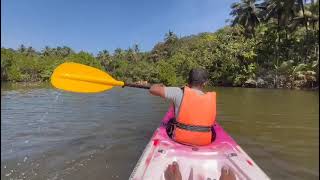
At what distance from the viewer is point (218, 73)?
40.1m

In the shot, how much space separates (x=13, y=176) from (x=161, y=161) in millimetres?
2293

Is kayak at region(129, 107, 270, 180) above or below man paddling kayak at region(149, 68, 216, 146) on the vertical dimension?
below

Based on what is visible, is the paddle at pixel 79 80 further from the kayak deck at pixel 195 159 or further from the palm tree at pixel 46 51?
the palm tree at pixel 46 51

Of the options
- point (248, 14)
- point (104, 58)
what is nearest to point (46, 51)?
point (104, 58)

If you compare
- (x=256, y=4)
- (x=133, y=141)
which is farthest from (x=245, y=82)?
(x=133, y=141)

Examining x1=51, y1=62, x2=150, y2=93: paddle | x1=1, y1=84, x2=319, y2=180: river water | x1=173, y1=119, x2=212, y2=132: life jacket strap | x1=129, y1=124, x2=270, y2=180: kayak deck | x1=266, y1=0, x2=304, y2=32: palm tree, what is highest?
x1=266, y1=0, x2=304, y2=32: palm tree

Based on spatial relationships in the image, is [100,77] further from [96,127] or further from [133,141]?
[96,127]

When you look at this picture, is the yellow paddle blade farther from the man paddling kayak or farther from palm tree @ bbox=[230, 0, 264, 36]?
palm tree @ bbox=[230, 0, 264, 36]

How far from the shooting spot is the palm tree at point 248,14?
41.3m

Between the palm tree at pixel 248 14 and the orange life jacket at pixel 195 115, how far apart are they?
38.6 m

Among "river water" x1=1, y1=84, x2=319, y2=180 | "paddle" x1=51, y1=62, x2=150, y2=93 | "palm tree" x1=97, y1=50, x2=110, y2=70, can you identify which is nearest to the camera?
"river water" x1=1, y1=84, x2=319, y2=180

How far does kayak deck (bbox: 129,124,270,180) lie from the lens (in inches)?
171

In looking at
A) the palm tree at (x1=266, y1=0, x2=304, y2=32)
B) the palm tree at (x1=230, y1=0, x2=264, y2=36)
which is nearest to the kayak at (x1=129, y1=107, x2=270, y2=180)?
the palm tree at (x1=266, y1=0, x2=304, y2=32)

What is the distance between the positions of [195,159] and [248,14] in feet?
127
